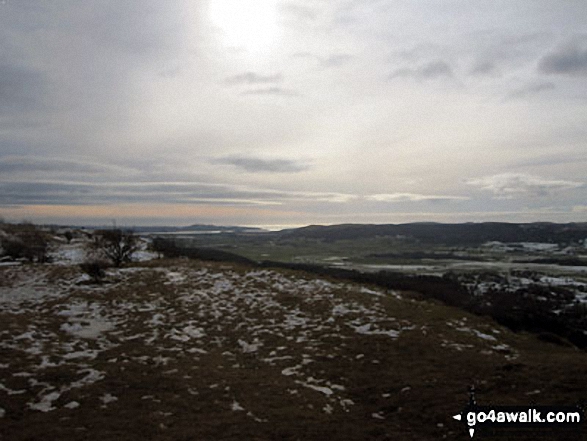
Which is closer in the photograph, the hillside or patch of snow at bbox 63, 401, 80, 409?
the hillside

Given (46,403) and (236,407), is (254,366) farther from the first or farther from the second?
(46,403)

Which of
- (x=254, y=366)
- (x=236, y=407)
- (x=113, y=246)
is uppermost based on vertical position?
(x=113, y=246)

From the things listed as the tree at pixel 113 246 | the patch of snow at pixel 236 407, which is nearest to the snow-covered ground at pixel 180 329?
the patch of snow at pixel 236 407

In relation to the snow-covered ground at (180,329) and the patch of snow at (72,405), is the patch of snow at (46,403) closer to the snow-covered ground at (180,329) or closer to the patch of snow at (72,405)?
the snow-covered ground at (180,329)

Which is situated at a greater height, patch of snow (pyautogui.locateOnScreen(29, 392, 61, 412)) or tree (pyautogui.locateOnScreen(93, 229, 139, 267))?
tree (pyautogui.locateOnScreen(93, 229, 139, 267))

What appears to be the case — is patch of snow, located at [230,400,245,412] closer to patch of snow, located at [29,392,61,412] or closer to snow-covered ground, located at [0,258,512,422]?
snow-covered ground, located at [0,258,512,422]

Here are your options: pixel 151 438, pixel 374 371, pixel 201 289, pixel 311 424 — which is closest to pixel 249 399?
pixel 311 424

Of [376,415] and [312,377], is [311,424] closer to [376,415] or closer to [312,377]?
[376,415]

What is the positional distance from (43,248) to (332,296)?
35.5m

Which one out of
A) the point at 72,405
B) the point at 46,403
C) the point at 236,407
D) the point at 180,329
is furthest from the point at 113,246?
the point at 236,407

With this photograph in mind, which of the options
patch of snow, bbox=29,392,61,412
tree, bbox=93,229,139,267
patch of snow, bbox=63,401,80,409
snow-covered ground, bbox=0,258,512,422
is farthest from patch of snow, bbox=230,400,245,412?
tree, bbox=93,229,139,267

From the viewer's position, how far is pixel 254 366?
1446 cm

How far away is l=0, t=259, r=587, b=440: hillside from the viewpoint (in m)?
9.47

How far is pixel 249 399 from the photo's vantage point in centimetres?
1118
